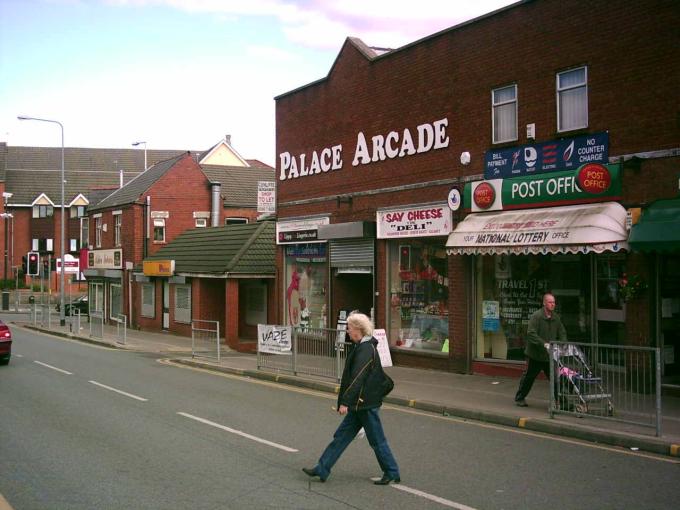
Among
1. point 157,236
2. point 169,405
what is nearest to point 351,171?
point 169,405

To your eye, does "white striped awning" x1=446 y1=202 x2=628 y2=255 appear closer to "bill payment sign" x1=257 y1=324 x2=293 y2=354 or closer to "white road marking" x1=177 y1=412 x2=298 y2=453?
"bill payment sign" x1=257 y1=324 x2=293 y2=354

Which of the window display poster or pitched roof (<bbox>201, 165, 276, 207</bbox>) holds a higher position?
pitched roof (<bbox>201, 165, 276, 207</bbox>)

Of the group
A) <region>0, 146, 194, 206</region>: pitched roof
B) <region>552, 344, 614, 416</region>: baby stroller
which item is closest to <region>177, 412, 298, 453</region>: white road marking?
<region>552, 344, 614, 416</region>: baby stroller

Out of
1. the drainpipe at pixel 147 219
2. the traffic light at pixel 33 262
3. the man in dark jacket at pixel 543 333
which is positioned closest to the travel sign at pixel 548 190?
the man in dark jacket at pixel 543 333

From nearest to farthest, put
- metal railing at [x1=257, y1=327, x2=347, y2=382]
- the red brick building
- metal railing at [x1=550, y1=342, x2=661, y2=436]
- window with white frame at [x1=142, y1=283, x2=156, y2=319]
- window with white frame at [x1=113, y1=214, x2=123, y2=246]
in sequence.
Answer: metal railing at [x1=550, y1=342, x2=661, y2=436] → the red brick building → metal railing at [x1=257, y1=327, x2=347, y2=382] → window with white frame at [x1=142, y1=283, x2=156, y2=319] → window with white frame at [x1=113, y1=214, x2=123, y2=246]

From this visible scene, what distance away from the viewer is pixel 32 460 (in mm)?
8914

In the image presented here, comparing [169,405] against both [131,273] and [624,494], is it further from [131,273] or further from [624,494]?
[131,273]

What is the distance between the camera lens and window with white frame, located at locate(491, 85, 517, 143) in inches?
616

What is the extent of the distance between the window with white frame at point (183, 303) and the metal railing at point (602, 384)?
845 inches

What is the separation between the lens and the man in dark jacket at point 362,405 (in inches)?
305

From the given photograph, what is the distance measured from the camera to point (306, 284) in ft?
74.4

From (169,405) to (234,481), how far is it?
222 inches

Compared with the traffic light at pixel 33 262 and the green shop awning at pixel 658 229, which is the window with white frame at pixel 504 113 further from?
the traffic light at pixel 33 262

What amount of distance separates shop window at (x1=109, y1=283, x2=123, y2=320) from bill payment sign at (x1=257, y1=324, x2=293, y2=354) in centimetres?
2154
